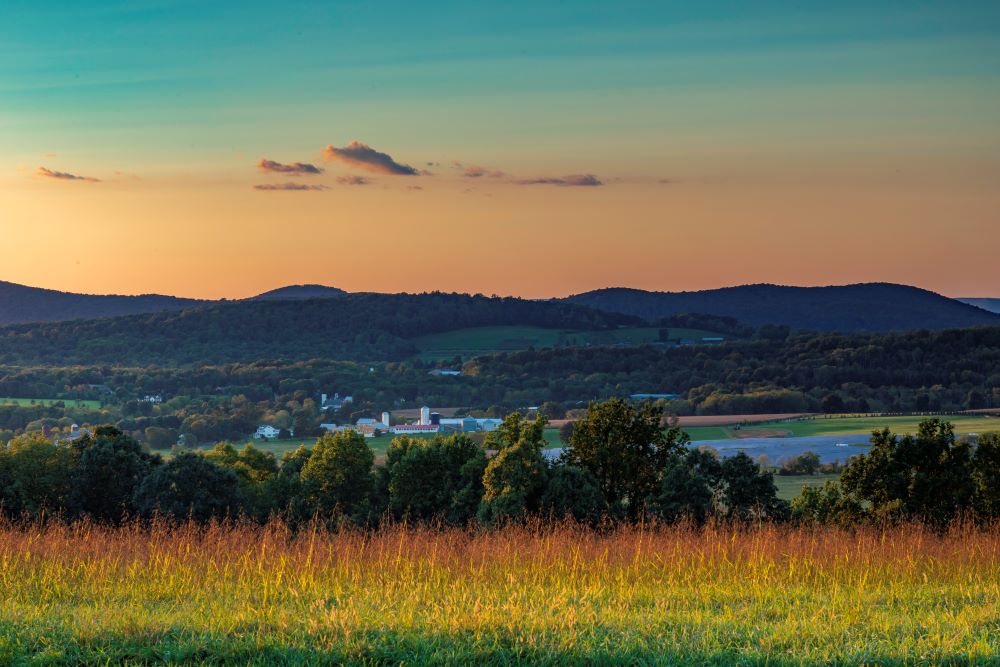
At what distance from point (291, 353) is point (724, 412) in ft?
239

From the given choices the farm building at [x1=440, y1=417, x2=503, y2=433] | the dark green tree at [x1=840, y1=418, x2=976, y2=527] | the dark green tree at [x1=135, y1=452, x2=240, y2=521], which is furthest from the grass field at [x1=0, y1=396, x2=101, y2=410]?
the dark green tree at [x1=840, y1=418, x2=976, y2=527]

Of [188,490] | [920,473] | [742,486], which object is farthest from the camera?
[742,486]

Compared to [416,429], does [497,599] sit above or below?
above

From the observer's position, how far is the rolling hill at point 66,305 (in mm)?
168250

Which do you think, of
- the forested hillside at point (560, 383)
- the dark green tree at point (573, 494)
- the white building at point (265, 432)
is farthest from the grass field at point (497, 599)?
the white building at point (265, 432)

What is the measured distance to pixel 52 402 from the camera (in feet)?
342

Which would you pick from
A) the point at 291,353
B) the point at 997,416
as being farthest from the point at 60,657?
the point at 291,353

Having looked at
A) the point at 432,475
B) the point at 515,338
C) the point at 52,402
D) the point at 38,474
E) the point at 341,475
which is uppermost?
the point at 515,338

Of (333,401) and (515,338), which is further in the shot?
(515,338)

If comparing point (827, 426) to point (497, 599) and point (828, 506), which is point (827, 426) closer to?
point (828, 506)

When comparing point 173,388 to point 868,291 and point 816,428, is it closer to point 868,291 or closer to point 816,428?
point 816,428

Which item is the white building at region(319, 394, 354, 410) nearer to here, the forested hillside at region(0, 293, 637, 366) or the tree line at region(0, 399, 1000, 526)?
the forested hillside at region(0, 293, 637, 366)

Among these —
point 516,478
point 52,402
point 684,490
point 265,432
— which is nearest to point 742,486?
point 684,490

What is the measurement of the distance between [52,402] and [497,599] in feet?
354
